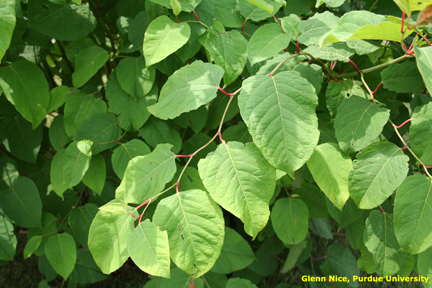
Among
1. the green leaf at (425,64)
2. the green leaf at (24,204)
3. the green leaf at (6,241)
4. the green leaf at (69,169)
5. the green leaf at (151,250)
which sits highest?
the green leaf at (425,64)

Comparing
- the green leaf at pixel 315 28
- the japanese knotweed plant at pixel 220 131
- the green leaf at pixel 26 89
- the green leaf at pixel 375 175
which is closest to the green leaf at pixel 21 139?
the japanese knotweed plant at pixel 220 131

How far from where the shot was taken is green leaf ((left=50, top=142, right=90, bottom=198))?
46.1 inches

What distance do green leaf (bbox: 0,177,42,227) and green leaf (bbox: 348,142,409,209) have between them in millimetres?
1279

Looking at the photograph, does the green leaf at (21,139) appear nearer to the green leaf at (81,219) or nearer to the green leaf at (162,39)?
the green leaf at (81,219)

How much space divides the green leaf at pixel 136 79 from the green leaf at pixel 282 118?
53 centimetres

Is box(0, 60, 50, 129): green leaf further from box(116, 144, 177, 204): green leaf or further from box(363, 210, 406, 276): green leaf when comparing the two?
box(363, 210, 406, 276): green leaf

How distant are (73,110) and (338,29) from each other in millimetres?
1062

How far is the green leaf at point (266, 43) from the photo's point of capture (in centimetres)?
98

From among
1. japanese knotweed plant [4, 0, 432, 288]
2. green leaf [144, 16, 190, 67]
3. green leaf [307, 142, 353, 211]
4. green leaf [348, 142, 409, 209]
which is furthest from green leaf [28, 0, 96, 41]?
green leaf [348, 142, 409, 209]

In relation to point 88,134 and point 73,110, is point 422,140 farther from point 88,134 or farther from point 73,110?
point 73,110

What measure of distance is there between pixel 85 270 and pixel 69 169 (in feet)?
2.92

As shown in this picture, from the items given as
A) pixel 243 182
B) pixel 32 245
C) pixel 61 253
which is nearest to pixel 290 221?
pixel 243 182

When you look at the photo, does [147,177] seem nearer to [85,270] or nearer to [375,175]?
[375,175]

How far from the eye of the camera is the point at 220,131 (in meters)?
1.21
